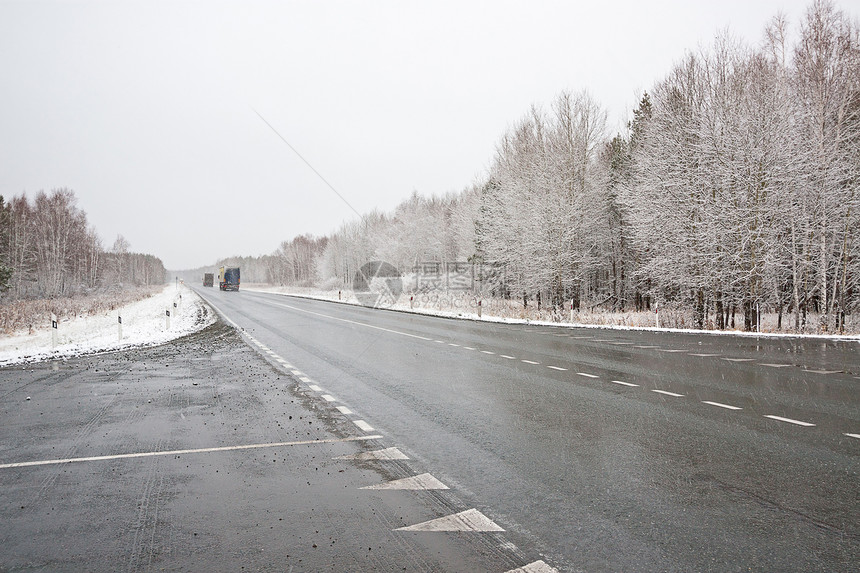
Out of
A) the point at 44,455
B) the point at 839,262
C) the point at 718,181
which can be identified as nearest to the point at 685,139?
the point at 718,181

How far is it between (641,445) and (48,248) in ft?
246

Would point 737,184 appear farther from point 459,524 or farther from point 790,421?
point 459,524

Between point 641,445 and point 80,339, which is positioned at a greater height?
point 641,445

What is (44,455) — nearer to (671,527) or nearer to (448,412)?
(448,412)

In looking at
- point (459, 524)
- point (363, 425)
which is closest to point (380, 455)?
point (363, 425)

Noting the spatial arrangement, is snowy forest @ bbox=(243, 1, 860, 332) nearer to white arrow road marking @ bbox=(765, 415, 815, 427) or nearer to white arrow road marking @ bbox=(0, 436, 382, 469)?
white arrow road marking @ bbox=(765, 415, 815, 427)

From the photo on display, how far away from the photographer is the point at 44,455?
235 inches

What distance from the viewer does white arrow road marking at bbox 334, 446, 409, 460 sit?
225 inches

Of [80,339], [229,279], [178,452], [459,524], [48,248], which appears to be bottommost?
[80,339]

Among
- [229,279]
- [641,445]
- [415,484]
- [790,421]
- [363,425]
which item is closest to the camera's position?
[415,484]

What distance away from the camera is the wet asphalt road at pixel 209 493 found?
140 inches

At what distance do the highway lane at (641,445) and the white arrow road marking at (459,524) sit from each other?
0.14 m

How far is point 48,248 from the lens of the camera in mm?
63281

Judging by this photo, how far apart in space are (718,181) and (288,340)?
758 inches
